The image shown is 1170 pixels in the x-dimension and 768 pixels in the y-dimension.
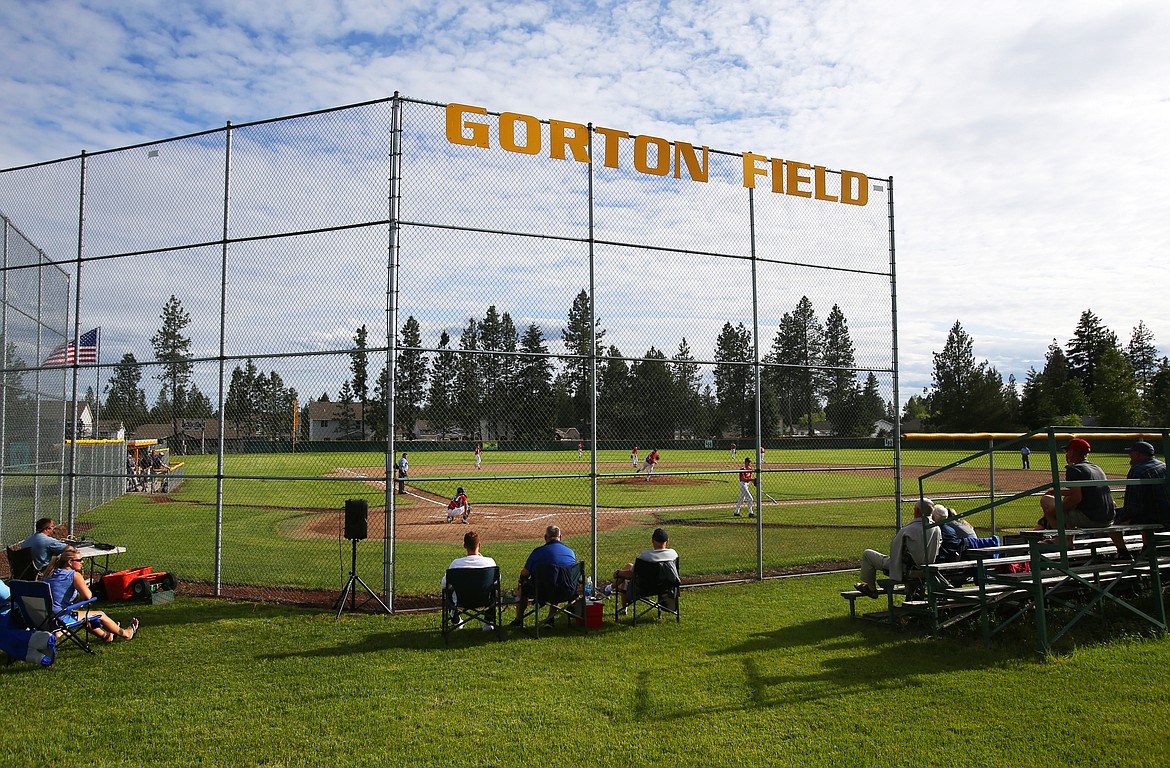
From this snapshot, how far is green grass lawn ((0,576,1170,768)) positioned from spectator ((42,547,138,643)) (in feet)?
0.78

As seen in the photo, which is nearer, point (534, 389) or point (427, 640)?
point (427, 640)

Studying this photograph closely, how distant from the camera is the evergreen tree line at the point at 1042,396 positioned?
69.2 meters

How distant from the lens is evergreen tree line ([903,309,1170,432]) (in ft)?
227

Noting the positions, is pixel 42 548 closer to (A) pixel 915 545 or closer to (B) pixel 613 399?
(B) pixel 613 399

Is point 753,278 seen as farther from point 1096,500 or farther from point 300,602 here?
point 300,602

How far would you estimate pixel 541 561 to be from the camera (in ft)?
26.0

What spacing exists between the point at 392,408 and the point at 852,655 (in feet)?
18.5

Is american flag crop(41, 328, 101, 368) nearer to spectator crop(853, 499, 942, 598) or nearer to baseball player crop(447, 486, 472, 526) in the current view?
baseball player crop(447, 486, 472, 526)

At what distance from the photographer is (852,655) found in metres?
7.01

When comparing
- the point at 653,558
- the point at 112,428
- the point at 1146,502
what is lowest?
the point at 653,558

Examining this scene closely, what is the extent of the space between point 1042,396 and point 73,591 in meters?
82.7

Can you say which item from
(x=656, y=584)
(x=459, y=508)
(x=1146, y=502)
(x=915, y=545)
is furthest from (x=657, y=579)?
(x=459, y=508)

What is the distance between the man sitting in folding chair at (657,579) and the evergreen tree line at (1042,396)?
6507 cm

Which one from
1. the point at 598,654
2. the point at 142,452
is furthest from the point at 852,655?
the point at 142,452
